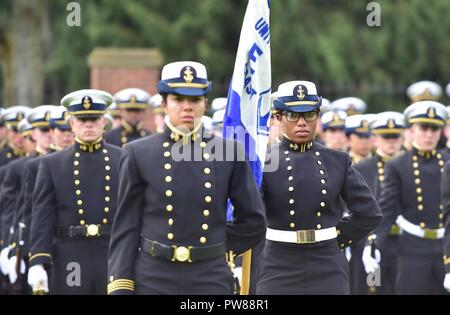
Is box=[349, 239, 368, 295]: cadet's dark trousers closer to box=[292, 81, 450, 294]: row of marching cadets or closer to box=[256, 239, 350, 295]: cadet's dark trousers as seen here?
box=[292, 81, 450, 294]: row of marching cadets

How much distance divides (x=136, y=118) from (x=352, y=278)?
372 cm

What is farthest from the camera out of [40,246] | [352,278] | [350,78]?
[350,78]

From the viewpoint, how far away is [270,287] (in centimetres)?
831

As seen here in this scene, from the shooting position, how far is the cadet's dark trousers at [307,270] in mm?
8195

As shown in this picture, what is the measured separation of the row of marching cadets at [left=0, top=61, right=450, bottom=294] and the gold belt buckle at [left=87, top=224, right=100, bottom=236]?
2 cm

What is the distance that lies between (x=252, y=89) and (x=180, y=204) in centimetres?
213

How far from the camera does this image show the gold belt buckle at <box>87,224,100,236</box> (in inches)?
379

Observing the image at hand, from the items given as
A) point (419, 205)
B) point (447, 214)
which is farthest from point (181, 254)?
point (419, 205)

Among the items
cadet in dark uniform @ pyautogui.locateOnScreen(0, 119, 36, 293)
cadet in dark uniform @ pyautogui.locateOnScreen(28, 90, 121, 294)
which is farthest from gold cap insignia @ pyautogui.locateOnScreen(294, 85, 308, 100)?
cadet in dark uniform @ pyautogui.locateOnScreen(0, 119, 36, 293)

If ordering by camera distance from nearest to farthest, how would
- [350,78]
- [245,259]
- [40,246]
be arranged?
[245,259] → [40,246] → [350,78]

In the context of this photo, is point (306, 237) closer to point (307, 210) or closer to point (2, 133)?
point (307, 210)

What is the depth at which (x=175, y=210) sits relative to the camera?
6.78 metres

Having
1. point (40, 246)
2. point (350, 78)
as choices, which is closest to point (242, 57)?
point (40, 246)

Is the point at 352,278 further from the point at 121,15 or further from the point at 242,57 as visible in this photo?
the point at 121,15
